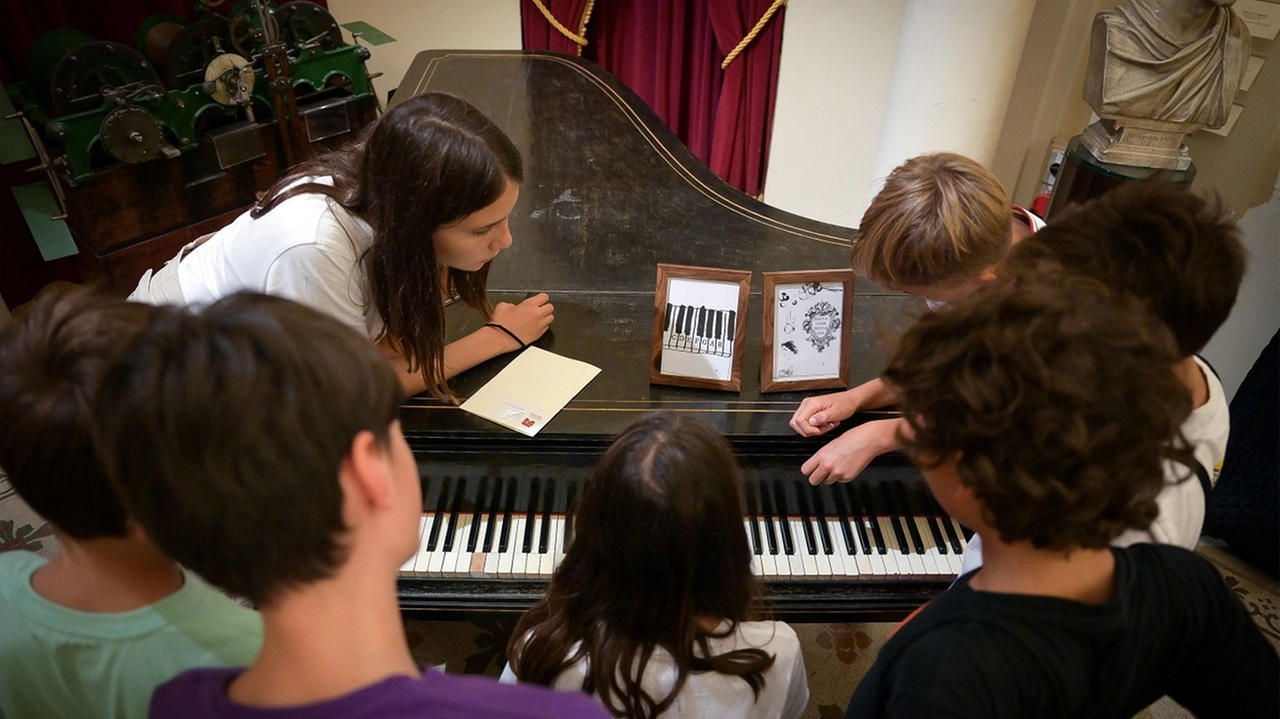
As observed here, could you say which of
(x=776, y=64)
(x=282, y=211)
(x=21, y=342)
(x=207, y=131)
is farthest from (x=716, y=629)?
(x=776, y=64)

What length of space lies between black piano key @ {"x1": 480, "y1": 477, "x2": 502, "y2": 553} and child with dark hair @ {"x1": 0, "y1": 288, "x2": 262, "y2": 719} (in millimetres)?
687

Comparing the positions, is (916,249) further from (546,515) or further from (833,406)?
(546,515)

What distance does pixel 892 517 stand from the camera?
175 centimetres

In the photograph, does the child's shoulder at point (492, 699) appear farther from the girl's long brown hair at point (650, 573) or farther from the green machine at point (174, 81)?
the green machine at point (174, 81)

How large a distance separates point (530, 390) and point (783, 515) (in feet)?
1.89

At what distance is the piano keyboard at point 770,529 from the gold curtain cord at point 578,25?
2.82m

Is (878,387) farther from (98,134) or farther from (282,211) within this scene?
(98,134)

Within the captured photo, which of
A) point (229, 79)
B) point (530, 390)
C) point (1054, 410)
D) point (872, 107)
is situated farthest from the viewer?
point (872, 107)

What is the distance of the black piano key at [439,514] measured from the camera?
1.67m

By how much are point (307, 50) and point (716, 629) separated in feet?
9.47

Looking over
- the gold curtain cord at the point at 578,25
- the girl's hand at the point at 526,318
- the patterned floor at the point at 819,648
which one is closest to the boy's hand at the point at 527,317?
the girl's hand at the point at 526,318

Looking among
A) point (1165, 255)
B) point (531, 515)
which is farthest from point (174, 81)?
point (1165, 255)

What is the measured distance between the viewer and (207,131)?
10.3 ft

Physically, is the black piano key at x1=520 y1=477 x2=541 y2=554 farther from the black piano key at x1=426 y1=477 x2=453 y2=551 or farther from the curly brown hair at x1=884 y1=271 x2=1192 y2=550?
the curly brown hair at x1=884 y1=271 x2=1192 y2=550
